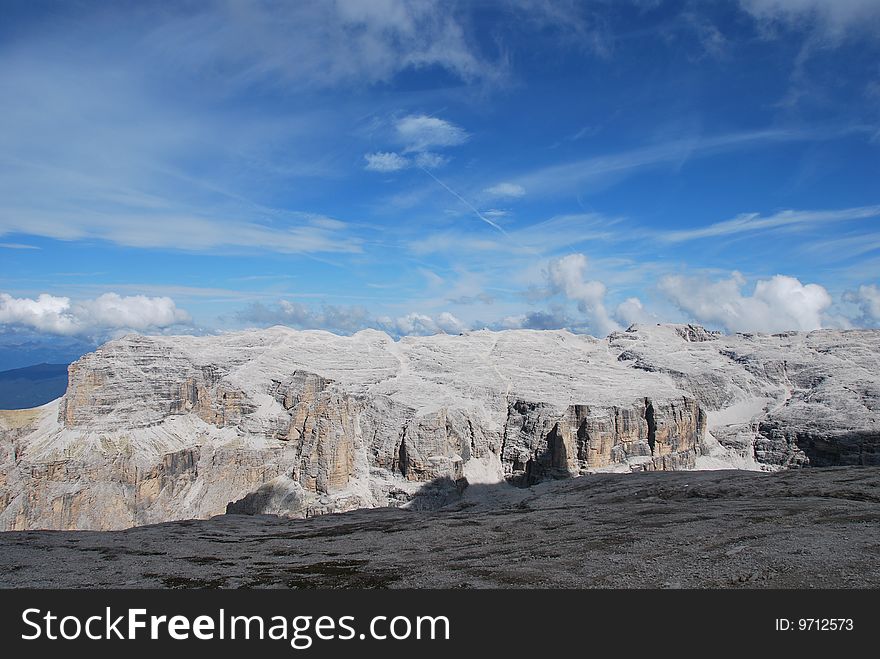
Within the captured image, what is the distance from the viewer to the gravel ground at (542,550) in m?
28.4

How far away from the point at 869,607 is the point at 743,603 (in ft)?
14.8

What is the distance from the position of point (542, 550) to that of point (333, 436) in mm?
113123

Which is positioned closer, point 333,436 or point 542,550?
point 542,550

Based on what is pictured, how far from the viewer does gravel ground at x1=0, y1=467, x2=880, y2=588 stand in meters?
28.4

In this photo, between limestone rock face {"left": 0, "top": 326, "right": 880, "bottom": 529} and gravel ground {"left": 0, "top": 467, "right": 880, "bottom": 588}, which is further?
limestone rock face {"left": 0, "top": 326, "right": 880, "bottom": 529}

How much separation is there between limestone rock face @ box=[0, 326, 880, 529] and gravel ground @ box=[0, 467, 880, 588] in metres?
78.1

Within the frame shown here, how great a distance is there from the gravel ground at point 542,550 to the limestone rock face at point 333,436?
7805cm

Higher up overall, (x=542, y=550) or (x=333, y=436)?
(x=333, y=436)

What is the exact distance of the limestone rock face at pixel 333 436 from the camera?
461 feet

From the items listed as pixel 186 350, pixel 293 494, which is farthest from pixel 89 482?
pixel 186 350

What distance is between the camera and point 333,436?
14475cm

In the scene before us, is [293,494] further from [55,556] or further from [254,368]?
[55,556]

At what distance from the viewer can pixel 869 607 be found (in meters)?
21.5

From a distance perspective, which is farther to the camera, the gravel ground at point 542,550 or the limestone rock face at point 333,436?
the limestone rock face at point 333,436
